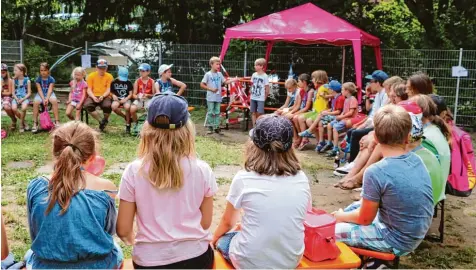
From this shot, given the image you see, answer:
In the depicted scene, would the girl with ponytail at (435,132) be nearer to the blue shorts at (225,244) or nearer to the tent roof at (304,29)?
the blue shorts at (225,244)

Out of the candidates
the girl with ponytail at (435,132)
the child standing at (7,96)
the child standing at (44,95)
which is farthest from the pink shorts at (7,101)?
the girl with ponytail at (435,132)

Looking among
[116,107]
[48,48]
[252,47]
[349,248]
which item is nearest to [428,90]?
[349,248]

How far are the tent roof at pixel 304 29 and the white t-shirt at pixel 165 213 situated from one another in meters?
7.26

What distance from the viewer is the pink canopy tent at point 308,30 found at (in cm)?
916

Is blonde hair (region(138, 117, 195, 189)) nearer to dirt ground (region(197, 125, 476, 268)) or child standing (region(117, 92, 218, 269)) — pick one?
child standing (region(117, 92, 218, 269))

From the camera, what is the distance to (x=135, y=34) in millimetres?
14953

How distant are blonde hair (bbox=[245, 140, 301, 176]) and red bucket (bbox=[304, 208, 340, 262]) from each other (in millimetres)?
375

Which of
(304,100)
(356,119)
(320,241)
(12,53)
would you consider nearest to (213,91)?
(304,100)

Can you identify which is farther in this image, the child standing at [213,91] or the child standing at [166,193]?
the child standing at [213,91]

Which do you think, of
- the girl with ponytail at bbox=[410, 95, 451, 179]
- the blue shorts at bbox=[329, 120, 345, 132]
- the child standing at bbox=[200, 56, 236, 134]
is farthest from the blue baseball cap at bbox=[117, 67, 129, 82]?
the girl with ponytail at bbox=[410, 95, 451, 179]

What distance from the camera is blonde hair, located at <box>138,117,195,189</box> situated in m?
2.40

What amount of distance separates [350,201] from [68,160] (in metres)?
3.56

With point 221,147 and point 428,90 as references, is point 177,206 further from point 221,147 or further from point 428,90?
point 221,147

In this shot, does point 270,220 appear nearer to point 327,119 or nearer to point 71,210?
point 71,210
